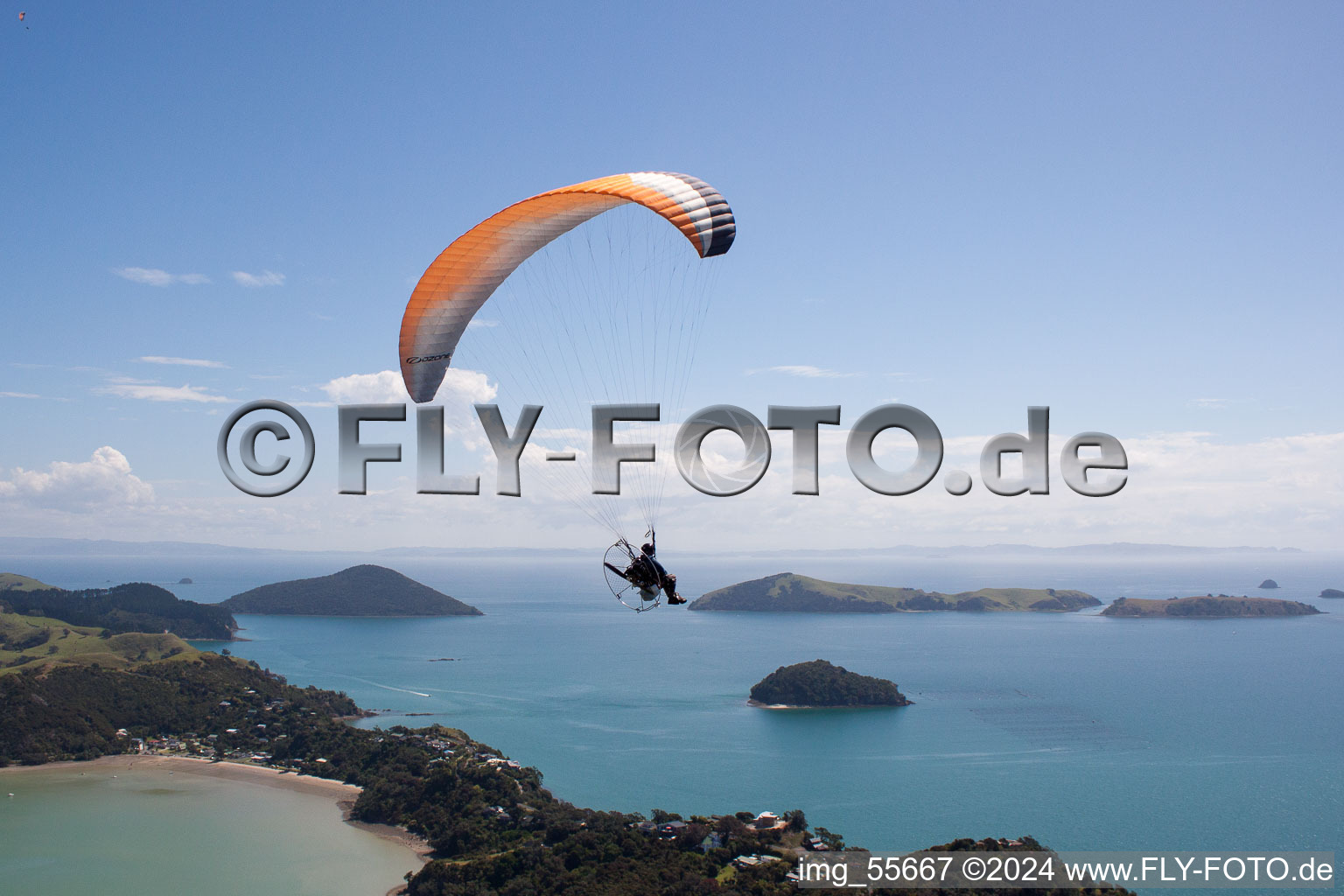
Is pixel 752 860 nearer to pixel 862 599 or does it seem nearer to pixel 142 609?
pixel 142 609

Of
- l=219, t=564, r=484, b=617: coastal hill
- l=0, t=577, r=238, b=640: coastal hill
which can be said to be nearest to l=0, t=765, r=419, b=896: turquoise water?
l=0, t=577, r=238, b=640: coastal hill

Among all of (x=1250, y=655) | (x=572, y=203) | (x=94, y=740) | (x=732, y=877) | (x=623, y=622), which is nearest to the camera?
(x=572, y=203)

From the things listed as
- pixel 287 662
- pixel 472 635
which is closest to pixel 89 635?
pixel 287 662

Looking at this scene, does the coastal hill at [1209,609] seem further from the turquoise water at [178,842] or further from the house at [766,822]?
the turquoise water at [178,842]

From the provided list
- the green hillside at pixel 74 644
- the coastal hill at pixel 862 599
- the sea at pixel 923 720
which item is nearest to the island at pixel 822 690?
the sea at pixel 923 720

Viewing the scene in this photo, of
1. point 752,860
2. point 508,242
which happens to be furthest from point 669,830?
point 508,242

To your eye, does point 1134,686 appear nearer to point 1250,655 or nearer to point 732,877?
point 1250,655
